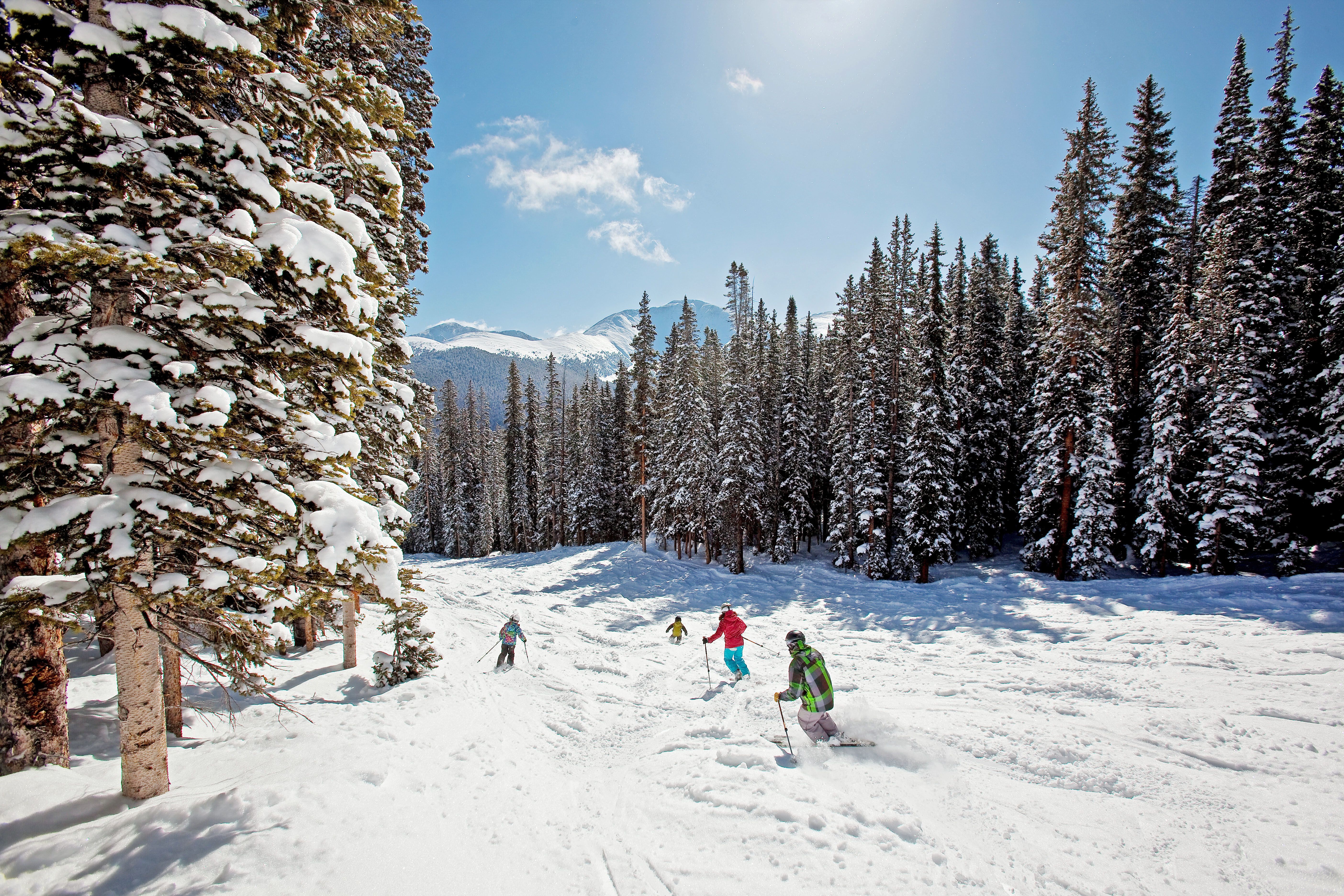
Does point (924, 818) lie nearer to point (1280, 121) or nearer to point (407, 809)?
point (407, 809)

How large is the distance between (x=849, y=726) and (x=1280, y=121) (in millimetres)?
36156

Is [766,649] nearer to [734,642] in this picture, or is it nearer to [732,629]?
[734,642]

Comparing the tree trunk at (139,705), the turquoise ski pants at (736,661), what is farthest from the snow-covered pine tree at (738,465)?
the tree trunk at (139,705)

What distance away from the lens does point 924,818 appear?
623cm

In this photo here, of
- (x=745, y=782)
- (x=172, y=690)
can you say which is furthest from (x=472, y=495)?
(x=745, y=782)

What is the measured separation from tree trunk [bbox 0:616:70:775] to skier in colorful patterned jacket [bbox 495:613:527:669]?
28.8 feet

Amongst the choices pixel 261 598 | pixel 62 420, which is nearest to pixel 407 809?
pixel 261 598

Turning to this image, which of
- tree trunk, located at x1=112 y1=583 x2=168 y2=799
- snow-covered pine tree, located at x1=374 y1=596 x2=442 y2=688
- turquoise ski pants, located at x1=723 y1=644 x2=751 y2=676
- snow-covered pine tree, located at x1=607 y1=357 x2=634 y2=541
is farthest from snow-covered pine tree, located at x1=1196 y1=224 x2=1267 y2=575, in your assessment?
snow-covered pine tree, located at x1=607 y1=357 x2=634 y2=541

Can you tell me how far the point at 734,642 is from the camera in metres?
12.6

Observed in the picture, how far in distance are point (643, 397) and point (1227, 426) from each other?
100 ft

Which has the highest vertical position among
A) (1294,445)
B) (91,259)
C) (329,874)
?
(91,259)

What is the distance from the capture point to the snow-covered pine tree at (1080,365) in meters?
22.2

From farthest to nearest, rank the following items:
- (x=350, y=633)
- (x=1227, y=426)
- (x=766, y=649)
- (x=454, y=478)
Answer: (x=454, y=478), (x=1227, y=426), (x=766, y=649), (x=350, y=633)

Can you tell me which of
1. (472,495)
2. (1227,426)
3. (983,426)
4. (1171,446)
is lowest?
(472,495)
